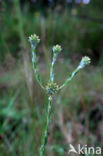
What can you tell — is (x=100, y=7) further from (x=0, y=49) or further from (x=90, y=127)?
(x=90, y=127)

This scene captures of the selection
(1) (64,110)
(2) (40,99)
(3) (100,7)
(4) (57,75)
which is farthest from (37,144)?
(3) (100,7)

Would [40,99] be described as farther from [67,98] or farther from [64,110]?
[67,98]

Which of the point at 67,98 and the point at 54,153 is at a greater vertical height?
the point at 67,98

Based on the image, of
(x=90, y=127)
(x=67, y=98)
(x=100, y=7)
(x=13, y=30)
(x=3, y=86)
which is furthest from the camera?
(x=100, y=7)

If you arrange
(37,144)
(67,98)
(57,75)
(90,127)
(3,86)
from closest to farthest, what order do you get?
(37,144)
(90,127)
(67,98)
(57,75)
(3,86)

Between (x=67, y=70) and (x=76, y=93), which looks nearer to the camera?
(x=76, y=93)

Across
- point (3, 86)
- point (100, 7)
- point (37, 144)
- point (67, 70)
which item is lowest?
point (37, 144)
